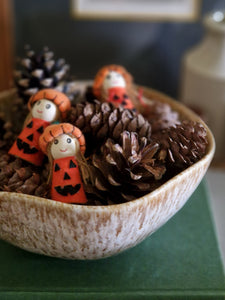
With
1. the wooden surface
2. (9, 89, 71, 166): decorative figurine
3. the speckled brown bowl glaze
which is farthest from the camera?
the wooden surface

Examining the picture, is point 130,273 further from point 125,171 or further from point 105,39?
point 105,39

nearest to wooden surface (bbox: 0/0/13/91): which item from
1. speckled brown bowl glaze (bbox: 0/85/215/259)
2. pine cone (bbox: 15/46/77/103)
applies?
pine cone (bbox: 15/46/77/103)

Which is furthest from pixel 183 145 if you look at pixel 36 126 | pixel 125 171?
pixel 36 126

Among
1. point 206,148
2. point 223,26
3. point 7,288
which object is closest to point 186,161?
Result: point 206,148

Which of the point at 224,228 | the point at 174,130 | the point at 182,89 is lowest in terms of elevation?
the point at 224,228

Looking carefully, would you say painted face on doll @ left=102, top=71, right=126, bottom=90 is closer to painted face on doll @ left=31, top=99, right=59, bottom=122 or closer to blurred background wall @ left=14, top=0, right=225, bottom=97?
painted face on doll @ left=31, top=99, right=59, bottom=122

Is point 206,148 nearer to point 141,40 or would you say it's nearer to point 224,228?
point 224,228
